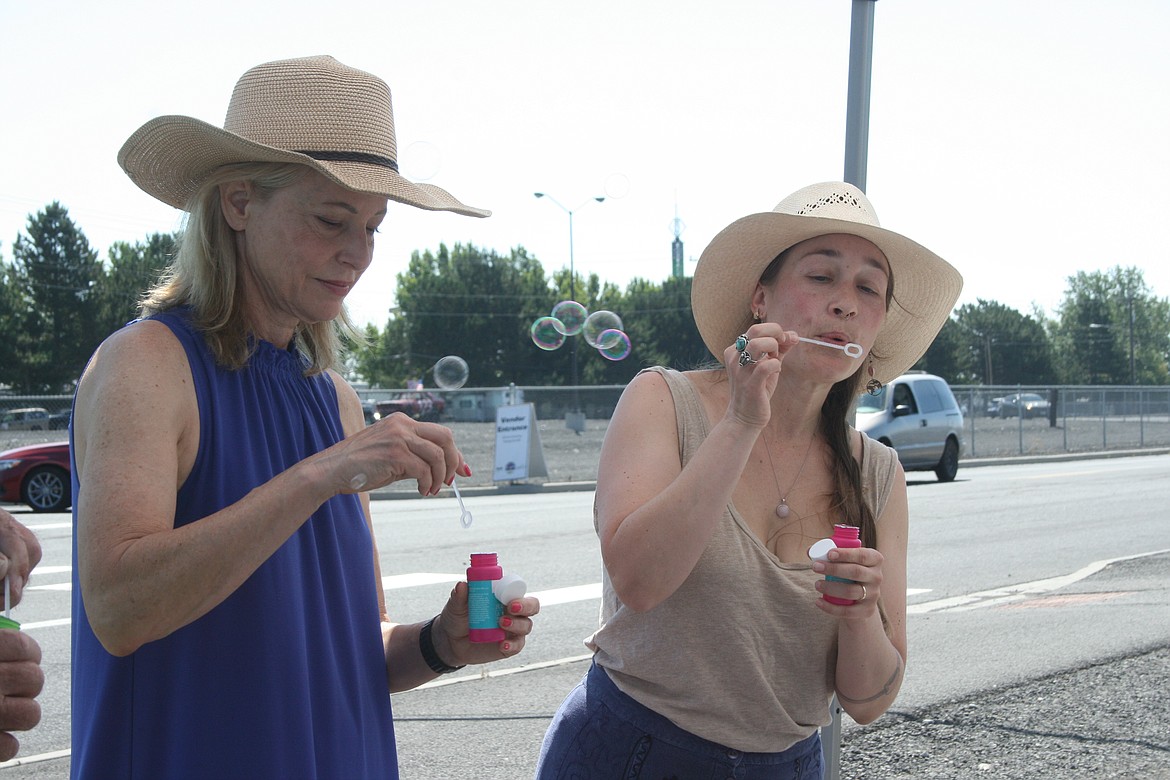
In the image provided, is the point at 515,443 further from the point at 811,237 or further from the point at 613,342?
the point at 811,237

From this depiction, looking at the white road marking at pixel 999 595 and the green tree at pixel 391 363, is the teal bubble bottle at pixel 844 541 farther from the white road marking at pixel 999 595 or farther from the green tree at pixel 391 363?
the green tree at pixel 391 363

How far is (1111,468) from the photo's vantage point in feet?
78.7

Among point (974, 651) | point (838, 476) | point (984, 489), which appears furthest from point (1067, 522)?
point (838, 476)

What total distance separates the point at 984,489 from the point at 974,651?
12070 mm

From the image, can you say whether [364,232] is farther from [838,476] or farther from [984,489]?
[984,489]

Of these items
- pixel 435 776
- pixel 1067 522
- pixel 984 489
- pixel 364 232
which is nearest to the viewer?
pixel 364 232

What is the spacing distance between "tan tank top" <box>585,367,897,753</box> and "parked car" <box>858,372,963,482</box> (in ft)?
56.5

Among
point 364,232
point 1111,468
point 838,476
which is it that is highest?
point 364,232

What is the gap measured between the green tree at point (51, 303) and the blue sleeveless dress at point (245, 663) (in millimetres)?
63224

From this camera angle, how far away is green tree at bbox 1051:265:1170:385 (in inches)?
3794

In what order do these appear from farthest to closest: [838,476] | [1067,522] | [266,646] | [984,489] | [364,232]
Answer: [984,489] < [1067,522] < [838,476] < [364,232] < [266,646]

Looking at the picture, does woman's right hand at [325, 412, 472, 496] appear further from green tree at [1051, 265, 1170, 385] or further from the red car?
green tree at [1051, 265, 1170, 385]

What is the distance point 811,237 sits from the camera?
242 centimetres

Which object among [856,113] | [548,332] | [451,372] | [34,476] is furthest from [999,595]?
[451,372]
